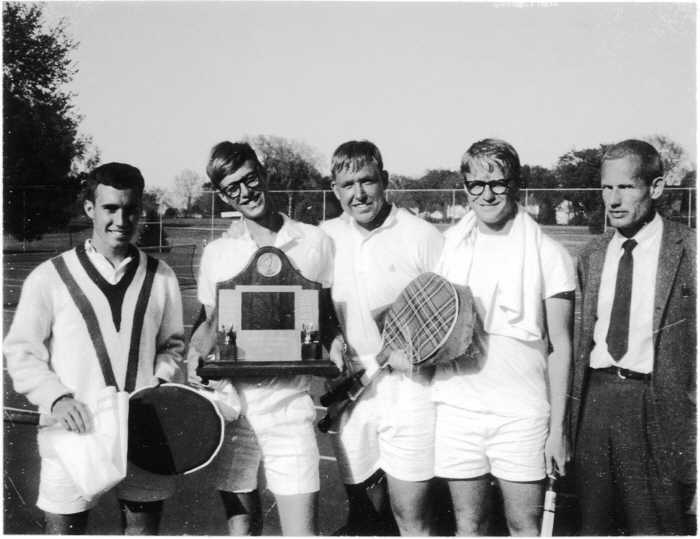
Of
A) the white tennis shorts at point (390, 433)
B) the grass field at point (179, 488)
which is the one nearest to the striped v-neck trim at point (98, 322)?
the grass field at point (179, 488)

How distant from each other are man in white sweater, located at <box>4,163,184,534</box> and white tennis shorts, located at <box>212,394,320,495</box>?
0.34 metres

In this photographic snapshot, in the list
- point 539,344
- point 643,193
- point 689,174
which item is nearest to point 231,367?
point 539,344

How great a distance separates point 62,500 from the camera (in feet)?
10.7

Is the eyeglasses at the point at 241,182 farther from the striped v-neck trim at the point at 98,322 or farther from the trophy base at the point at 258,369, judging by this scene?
the trophy base at the point at 258,369

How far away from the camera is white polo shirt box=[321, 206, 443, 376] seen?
3590 mm

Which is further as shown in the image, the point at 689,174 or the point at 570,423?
the point at 689,174

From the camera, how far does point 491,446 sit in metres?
3.29

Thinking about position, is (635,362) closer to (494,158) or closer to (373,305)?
(494,158)

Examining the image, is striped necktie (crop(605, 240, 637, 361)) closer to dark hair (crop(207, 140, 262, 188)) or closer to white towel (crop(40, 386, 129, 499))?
dark hair (crop(207, 140, 262, 188))

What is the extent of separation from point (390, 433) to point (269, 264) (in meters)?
1.04

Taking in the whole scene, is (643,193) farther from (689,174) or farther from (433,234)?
(433,234)

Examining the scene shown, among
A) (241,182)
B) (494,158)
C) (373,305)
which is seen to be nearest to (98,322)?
(241,182)

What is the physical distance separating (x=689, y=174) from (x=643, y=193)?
763 millimetres

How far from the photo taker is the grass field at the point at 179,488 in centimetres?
403
